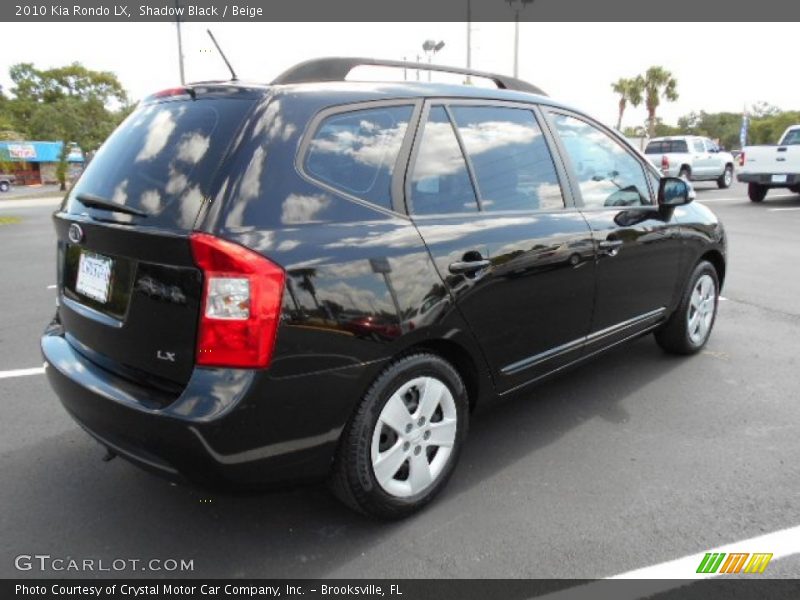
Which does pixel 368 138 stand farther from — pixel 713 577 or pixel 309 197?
pixel 713 577

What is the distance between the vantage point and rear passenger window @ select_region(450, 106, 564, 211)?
Answer: 9.69 feet

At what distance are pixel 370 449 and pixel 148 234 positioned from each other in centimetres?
114

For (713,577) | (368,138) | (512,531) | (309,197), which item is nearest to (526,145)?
(368,138)

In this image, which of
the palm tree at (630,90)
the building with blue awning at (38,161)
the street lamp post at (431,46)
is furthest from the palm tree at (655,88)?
the building with blue awning at (38,161)

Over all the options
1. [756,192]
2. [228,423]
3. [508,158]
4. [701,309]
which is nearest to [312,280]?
[228,423]

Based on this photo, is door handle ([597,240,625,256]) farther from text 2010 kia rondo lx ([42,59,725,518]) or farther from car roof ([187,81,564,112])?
car roof ([187,81,564,112])

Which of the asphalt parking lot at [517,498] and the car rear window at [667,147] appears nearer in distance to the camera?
the asphalt parking lot at [517,498]

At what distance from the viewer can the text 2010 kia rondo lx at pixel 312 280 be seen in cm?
209

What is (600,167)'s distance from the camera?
3.73 meters

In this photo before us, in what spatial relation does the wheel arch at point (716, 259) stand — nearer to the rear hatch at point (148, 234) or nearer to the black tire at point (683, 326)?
the black tire at point (683, 326)

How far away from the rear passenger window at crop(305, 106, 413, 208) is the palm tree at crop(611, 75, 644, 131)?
182 feet

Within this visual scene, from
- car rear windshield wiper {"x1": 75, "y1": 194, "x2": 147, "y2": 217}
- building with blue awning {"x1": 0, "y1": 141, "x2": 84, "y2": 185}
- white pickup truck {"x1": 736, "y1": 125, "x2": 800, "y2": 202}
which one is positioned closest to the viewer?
car rear windshield wiper {"x1": 75, "y1": 194, "x2": 147, "y2": 217}

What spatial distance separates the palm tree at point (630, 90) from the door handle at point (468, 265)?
55.3 meters

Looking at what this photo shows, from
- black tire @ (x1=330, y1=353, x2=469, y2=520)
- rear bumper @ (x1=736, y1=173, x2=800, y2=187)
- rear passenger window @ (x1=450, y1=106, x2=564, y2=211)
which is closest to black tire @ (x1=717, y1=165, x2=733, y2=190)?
rear bumper @ (x1=736, y1=173, x2=800, y2=187)
